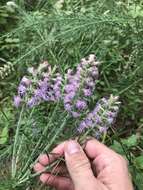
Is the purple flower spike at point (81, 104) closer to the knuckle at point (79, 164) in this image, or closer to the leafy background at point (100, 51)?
the knuckle at point (79, 164)

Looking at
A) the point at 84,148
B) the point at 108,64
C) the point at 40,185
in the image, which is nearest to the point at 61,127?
the point at 84,148

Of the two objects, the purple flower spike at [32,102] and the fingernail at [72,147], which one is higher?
the purple flower spike at [32,102]

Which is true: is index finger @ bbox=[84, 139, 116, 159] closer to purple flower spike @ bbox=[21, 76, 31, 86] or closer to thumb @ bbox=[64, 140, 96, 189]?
thumb @ bbox=[64, 140, 96, 189]

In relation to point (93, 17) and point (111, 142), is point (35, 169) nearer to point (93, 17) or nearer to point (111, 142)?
point (111, 142)

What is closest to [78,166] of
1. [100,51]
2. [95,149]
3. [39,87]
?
[95,149]

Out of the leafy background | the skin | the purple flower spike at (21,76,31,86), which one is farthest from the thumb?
the leafy background

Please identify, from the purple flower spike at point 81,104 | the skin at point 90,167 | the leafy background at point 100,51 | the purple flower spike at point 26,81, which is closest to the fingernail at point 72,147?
the skin at point 90,167
